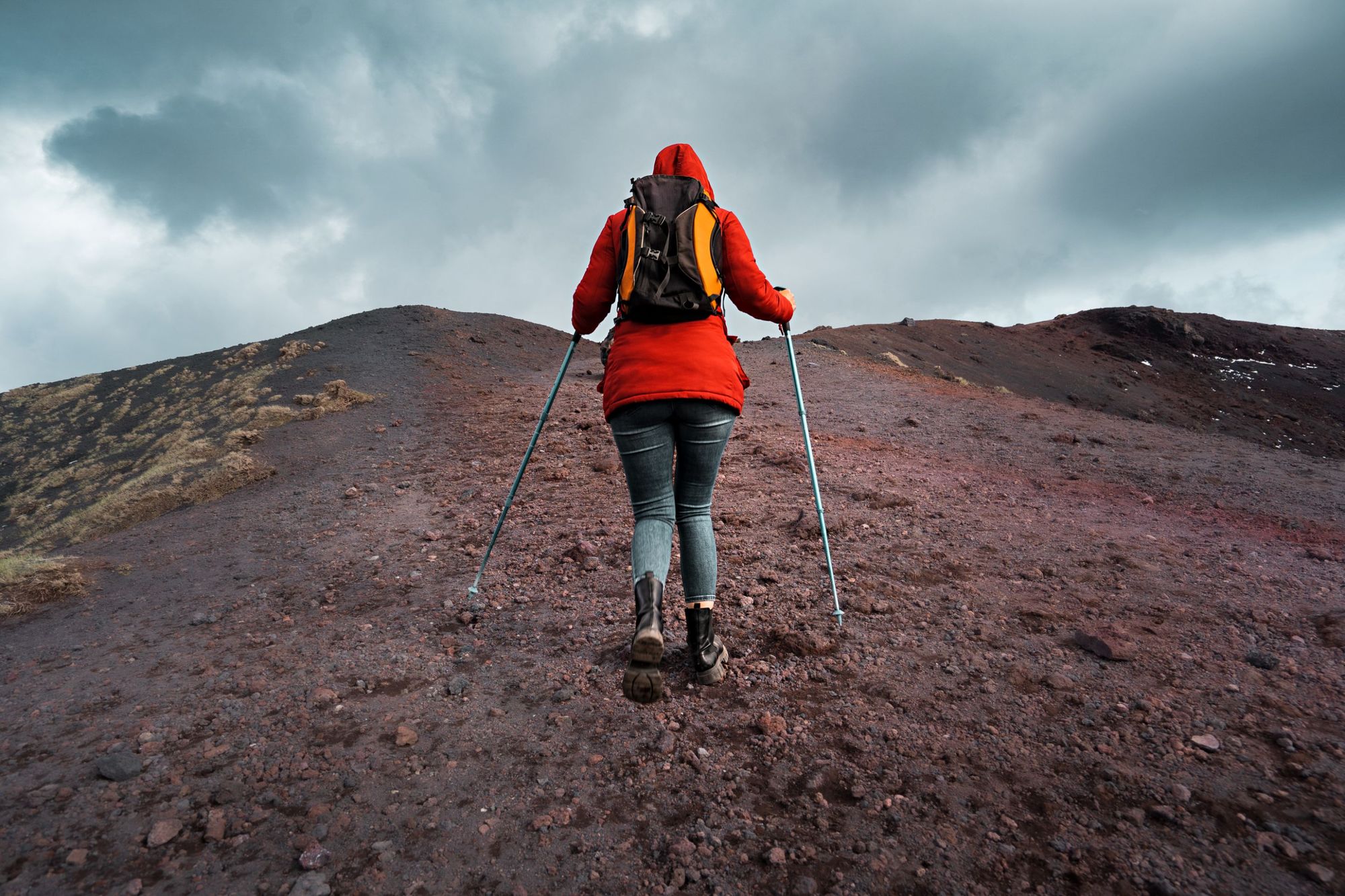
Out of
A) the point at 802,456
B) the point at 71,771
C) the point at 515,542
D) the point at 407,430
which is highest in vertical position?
the point at 407,430

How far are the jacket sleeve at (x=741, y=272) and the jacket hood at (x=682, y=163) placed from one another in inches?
10.3

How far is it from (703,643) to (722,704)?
0.28 metres

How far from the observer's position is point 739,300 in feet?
10.3

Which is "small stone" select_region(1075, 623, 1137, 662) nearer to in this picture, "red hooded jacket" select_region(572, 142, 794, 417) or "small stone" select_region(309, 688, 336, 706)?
"red hooded jacket" select_region(572, 142, 794, 417)

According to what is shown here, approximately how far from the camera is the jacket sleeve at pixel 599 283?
3094 millimetres

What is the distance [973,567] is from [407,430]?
869 centimetres

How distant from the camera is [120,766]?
2557 mm

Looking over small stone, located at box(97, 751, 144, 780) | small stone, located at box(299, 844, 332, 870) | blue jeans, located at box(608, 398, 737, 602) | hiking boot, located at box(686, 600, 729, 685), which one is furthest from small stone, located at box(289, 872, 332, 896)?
hiking boot, located at box(686, 600, 729, 685)

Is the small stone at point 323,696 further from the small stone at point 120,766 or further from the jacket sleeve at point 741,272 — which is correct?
the jacket sleeve at point 741,272

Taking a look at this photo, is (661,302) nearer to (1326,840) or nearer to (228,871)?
(228,871)

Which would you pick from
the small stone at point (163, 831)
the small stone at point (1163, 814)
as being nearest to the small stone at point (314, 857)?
the small stone at point (163, 831)

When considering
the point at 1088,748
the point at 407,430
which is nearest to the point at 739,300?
the point at 1088,748

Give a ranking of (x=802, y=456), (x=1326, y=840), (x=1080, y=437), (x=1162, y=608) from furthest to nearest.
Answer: (x=1080, y=437), (x=802, y=456), (x=1162, y=608), (x=1326, y=840)

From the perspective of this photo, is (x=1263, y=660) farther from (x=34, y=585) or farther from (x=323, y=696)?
(x=34, y=585)
